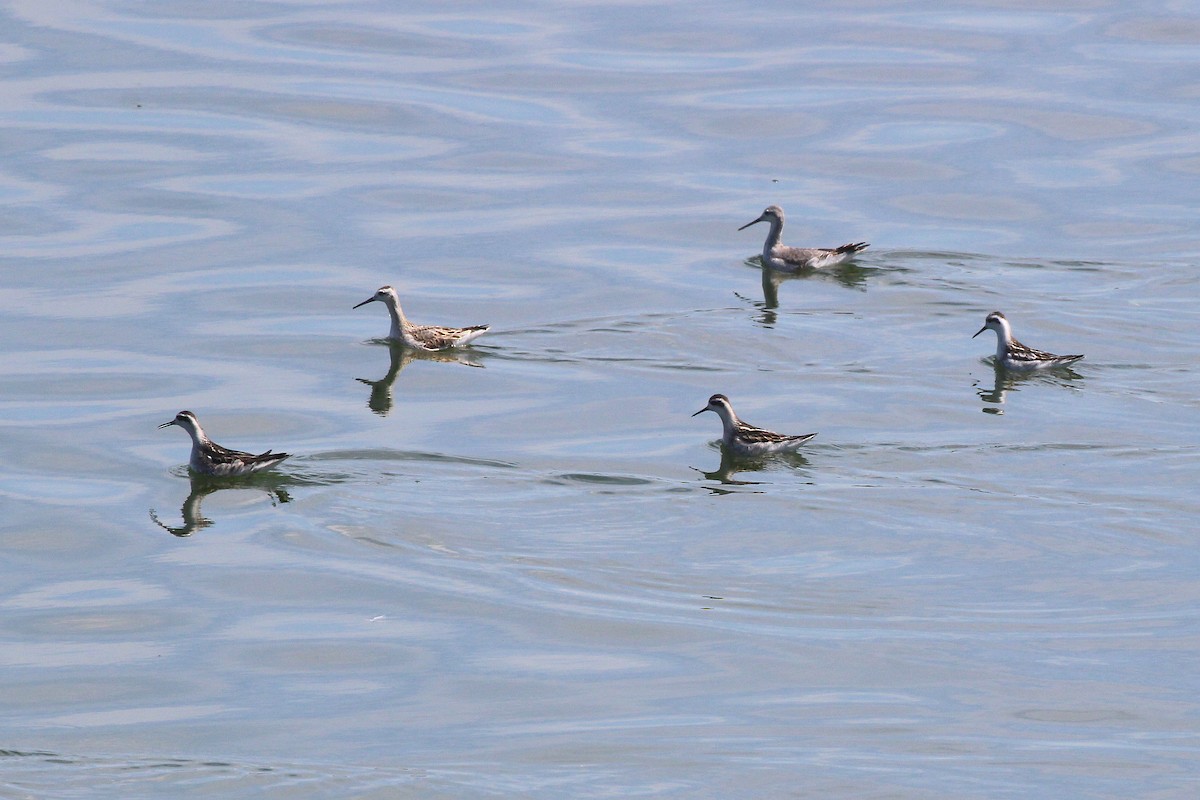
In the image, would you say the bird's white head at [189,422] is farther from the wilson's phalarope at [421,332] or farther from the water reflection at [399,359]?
the wilson's phalarope at [421,332]

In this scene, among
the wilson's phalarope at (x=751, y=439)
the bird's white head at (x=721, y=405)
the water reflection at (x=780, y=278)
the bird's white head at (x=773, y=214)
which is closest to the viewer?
the wilson's phalarope at (x=751, y=439)

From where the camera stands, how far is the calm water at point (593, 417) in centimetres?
1315

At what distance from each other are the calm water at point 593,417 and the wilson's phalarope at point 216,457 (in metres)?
0.20

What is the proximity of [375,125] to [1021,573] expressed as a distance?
793 inches

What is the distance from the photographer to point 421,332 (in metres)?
23.0

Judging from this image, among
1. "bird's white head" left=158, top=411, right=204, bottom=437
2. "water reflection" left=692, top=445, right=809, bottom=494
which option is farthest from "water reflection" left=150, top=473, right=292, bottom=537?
"water reflection" left=692, top=445, right=809, bottom=494

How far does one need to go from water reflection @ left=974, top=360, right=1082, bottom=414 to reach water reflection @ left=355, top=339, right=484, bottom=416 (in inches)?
227

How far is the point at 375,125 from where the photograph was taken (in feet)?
110

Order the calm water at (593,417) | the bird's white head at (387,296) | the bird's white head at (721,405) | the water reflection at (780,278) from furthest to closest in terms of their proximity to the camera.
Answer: the water reflection at (780,278) < the bird's white head at (387,296) < the bird's white head at (721,405) < the calm water at (593,417)

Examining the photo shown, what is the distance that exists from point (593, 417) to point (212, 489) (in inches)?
165

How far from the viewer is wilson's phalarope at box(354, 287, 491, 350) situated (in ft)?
75.5

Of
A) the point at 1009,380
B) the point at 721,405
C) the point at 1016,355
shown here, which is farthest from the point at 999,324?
the point at 721,405

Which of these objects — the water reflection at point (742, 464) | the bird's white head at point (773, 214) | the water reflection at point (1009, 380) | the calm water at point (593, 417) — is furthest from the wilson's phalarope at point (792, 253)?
the water reflection at point (742, 464)

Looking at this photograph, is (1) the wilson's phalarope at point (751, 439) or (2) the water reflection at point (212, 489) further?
(1) the wilson's phalarope at point (751, 439)
